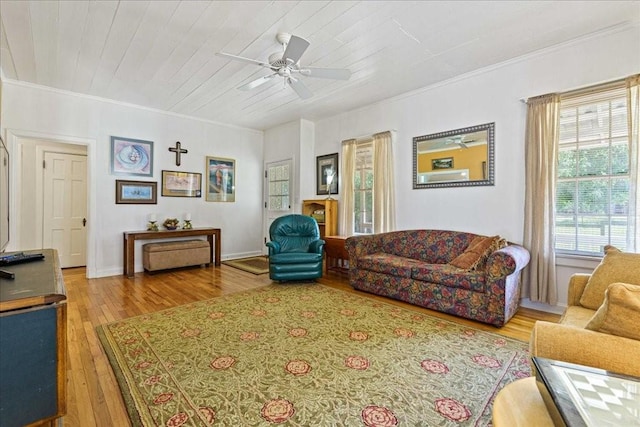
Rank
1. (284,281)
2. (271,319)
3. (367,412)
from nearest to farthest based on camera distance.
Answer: (367,412), (271,319), (284,281)

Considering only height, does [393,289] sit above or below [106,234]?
below

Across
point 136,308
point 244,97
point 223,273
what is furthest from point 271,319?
point 244,97

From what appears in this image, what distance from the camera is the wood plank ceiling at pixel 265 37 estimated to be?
7.97 feet

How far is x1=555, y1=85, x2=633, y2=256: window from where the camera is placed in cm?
277

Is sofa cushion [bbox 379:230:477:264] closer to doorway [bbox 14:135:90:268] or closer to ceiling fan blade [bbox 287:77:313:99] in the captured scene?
ceiling fan blade [bbox 287:77:313:99]

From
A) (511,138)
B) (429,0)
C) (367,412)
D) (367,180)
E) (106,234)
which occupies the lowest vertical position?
(367,412)

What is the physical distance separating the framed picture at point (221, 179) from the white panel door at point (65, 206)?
2.25 metres

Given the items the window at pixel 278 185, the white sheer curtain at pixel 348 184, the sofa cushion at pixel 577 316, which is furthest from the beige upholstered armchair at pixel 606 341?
the window at pixel 278 185

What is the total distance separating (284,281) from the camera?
4.20m

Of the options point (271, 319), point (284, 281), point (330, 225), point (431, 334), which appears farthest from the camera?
point (330, 225)

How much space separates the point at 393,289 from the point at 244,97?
3.57 metres

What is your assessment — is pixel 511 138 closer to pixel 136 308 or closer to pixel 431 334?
pixel 431 334

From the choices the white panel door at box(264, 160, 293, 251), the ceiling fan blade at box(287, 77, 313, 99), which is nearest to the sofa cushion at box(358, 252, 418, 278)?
the ceiling fan blade at box(287, 77, 313, 99)

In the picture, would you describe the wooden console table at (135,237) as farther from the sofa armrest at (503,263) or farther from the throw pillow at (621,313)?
the throw pillow at (621,313)
